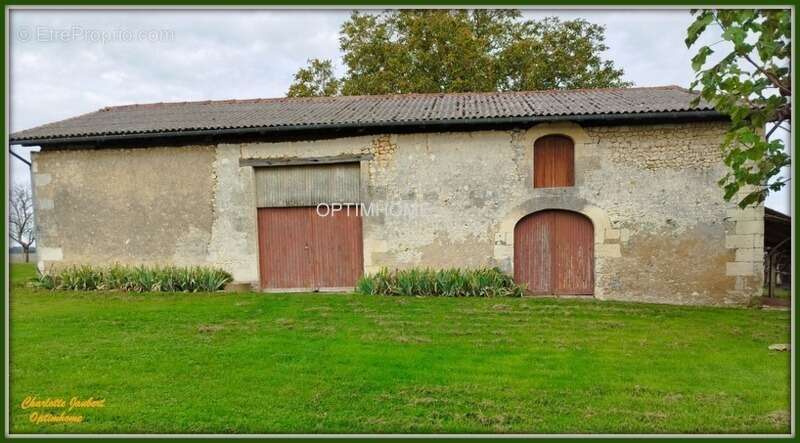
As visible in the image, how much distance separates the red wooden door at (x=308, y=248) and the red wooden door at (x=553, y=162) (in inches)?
151

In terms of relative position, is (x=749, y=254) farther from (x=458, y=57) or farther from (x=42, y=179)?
(x=42, y=179)

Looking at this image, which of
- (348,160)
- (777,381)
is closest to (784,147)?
(777,381)

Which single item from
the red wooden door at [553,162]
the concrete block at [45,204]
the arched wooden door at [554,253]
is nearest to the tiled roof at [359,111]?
the red wooden door at [553,162]

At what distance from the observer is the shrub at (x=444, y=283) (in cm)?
905

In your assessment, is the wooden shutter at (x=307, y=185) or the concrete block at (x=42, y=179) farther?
the concrete block at (x=42, y=179)

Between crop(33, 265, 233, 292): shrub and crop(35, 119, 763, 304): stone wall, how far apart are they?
0.28m

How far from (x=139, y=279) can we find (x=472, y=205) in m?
7.07

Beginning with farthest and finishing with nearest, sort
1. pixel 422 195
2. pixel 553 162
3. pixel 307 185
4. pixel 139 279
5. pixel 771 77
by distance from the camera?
pixel 307 185 < pixel 139 279 < pixel 422 195 < pixel 553 162 < pixel 771 77

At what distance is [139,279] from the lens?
966cm

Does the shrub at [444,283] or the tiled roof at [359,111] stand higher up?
the tiled roof at [359,111]

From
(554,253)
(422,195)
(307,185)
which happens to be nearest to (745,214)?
(554,253)

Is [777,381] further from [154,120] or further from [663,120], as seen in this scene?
[154,120]

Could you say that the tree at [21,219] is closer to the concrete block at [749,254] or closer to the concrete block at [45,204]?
the concrete block at [45,204]

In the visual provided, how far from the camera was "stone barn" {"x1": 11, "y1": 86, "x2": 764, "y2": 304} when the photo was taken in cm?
880
